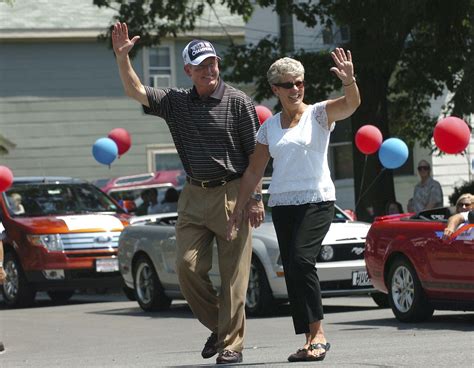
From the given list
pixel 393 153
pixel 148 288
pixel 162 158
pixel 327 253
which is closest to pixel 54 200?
pixel 148 288

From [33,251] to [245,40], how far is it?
17109 mm

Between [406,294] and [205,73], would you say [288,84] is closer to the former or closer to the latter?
[205,73]

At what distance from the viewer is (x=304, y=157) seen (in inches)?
335

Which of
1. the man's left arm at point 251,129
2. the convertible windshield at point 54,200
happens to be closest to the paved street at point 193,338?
the man's left arm at point 251,129

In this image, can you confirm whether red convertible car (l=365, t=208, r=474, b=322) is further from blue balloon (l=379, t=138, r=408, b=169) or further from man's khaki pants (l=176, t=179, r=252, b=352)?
blue balloon (l=379, t=138, r=408, b=169)

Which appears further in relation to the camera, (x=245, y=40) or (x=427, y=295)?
(x=245, y=40)

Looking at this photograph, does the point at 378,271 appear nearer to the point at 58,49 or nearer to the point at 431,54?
the point at 431,54

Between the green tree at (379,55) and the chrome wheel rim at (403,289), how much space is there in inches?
266

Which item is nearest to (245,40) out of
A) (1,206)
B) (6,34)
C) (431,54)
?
(6,34)

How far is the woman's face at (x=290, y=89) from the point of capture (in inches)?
333

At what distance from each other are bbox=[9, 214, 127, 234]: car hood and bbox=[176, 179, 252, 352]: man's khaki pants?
10.5m

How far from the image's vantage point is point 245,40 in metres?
35.2

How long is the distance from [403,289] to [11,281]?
798 centimetres

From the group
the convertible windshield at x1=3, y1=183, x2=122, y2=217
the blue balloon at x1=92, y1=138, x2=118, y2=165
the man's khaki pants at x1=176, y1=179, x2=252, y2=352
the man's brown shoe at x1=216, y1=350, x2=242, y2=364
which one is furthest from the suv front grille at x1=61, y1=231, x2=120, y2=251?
the man's brown shoe at x1=216, y1=350, x2=242, y2=364
